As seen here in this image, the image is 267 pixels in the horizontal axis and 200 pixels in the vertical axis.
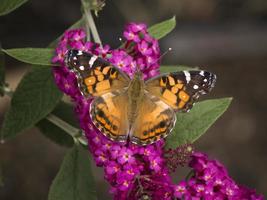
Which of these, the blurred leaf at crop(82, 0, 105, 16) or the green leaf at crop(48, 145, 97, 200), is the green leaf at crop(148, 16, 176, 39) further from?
the green leaf at crop(48, 145, 97, 200)

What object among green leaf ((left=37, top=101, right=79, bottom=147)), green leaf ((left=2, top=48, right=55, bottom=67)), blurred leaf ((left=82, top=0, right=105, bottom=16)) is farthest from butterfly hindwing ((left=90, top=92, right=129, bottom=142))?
green leaf ((left=37, top=101, right=79, bottom=147))

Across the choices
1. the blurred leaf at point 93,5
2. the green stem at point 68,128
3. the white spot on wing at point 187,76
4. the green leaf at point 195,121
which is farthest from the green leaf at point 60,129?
the white spot on wing at point 187,76

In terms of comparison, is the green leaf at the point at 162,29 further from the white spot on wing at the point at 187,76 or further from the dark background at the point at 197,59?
the dark background at the point at 197,59

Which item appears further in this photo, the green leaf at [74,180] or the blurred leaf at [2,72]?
the blurred leaf at [2,72]

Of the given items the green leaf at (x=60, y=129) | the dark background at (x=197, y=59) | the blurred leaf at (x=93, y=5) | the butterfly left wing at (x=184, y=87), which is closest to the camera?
the butterfly left wing at (x=184, y=87)

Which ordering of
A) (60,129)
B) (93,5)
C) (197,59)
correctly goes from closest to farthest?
(93,5)
(60,129)
(197,59)

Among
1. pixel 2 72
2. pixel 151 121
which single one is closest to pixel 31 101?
pixel 2 72

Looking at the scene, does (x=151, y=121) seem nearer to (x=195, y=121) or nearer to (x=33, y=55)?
(x=195, y=121)
